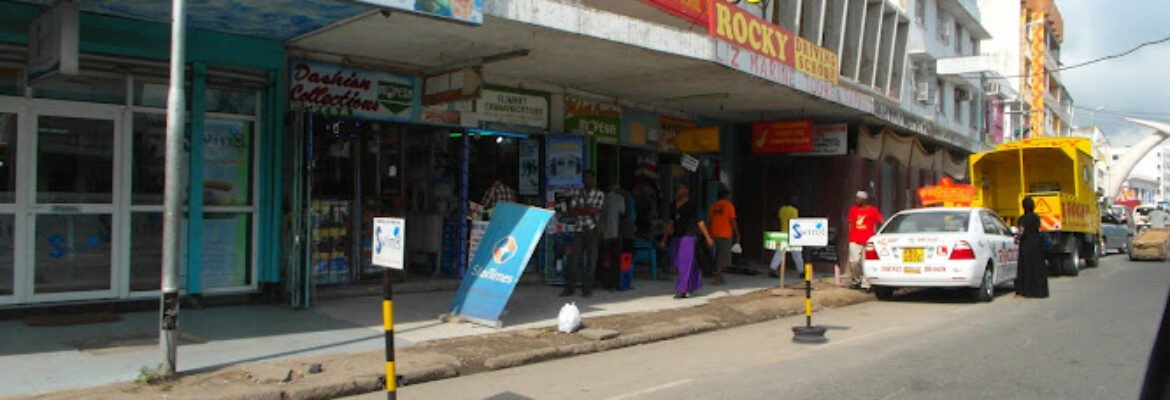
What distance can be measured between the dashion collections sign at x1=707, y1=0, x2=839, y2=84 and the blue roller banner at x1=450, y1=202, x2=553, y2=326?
3954 millimetres

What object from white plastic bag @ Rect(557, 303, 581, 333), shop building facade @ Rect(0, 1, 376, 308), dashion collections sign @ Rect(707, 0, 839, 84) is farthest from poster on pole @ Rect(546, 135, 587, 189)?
shop building facade @ Rect(0, 1, 376, 308)

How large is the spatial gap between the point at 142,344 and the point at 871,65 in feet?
61.9

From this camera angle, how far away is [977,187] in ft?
63.1

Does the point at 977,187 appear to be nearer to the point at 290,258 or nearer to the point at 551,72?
the point at 551,72

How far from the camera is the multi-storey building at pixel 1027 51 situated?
3944 centimetres

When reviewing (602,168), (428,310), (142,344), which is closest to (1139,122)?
(602,168)

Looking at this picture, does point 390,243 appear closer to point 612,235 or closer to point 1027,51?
point 612,235

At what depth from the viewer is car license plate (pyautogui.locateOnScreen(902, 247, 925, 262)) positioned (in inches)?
490

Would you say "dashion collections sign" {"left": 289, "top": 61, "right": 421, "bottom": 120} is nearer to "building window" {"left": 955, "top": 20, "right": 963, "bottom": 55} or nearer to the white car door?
the white car door

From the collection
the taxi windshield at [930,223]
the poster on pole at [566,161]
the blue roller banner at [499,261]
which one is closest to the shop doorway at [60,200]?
the blue roller banner at [499,261]

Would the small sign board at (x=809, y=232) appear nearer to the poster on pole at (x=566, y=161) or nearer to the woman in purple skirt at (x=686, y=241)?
the woman in purple skirt at (x=686, y=241)

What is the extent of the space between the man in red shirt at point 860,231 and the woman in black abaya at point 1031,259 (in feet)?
7.49

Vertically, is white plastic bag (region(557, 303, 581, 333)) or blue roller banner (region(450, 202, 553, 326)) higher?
blue roller banner (region(450, 202, 553, 326))

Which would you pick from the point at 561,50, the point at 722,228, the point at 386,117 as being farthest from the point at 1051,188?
the point at 386,117
